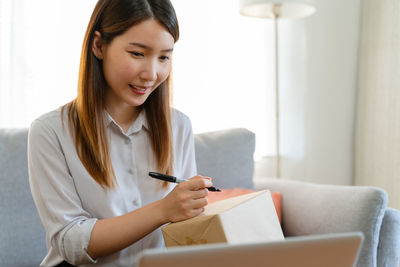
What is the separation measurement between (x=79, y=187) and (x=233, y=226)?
1.51 feet

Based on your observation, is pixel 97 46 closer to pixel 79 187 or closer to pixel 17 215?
pixel 79 187

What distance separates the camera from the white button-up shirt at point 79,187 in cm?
93

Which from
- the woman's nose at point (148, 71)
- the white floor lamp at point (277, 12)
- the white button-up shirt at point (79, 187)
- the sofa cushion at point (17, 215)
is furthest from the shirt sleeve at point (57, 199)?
the white floor lamp at point (277, 12)

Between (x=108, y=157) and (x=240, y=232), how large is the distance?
455mm

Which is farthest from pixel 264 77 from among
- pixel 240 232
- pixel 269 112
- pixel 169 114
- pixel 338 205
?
pixel 240 232

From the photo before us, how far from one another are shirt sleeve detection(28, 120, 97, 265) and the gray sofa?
1.55 ft

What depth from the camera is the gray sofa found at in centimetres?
126

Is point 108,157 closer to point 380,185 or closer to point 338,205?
point 338,205

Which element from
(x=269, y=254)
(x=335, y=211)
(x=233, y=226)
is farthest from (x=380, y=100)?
(x=269, y=254)

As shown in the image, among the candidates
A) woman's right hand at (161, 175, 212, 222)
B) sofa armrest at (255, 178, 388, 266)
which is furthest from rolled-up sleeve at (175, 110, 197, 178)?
sofa armrest at (255, 178, 388, 266)

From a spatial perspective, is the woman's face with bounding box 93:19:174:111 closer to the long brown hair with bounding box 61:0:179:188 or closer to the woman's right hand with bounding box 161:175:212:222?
the long brown hair with bounding box 61:0:179:188

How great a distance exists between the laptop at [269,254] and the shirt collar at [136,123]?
2.25ft

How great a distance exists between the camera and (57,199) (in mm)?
950

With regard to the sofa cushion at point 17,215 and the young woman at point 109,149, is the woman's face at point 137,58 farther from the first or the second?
the sofa cushion at point 17,215
